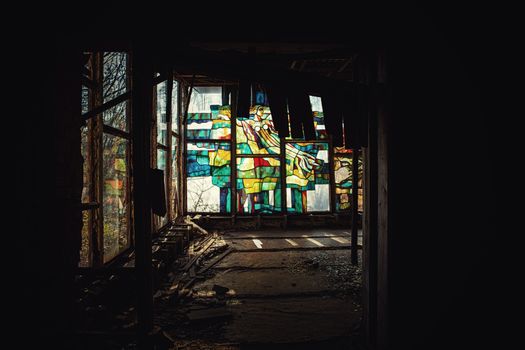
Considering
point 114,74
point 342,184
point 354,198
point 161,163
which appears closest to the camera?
point 114,74

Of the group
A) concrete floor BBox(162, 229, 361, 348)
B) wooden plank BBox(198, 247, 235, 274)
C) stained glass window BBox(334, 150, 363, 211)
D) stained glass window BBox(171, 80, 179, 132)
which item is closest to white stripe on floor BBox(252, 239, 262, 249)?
concrete floor BBox(162, 229, 361, 348)

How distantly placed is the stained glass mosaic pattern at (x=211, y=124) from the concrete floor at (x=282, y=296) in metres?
3.97

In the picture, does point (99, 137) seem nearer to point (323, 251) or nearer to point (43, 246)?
point (43, 246)

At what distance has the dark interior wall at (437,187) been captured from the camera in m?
2.46

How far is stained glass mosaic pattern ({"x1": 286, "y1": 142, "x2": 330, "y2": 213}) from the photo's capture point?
398 inches

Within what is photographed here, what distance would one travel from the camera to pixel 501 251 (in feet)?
8.00

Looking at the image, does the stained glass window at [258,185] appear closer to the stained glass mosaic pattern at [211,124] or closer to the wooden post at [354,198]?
the stained glass mosaic pattern at [211,124]

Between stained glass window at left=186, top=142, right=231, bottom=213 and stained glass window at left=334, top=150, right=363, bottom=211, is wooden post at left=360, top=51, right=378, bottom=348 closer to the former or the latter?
stained glass window at left=186, top=142, right=231, bottom=213

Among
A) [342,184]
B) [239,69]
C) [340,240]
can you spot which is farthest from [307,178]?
[239,69]

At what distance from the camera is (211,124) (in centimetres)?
998

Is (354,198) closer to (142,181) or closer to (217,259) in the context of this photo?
(217,259)

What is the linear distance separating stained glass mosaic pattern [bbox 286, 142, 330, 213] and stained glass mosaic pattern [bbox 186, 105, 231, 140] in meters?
2.16

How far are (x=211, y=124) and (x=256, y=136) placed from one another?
153 cm

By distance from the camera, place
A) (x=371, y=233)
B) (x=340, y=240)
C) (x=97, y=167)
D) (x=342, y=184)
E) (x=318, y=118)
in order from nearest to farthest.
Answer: (x=371, y=233) < (x=97, y=167) < (x=340, y=240) < (x=318, y=118) < (x=342, y=184)
